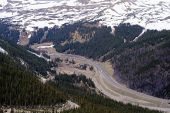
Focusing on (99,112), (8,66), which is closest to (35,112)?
(99,112)

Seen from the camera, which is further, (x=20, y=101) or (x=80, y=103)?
(x=80, y=103)

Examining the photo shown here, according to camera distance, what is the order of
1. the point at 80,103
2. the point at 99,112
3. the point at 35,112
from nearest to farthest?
the point at 35,112
the point at 99,112
the point at 80,103

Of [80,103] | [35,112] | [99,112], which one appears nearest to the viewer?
[35,112]

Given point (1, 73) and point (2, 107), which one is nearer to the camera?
point (2, 107)

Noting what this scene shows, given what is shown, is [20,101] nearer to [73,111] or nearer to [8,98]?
[8,98]

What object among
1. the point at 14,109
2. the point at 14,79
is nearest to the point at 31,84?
the point at 14,79

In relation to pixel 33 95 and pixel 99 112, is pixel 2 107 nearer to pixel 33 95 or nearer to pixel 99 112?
pixel 33 95

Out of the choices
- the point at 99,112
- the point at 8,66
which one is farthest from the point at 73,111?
the point at 8,66

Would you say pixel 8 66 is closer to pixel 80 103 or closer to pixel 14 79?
pixel 14 79
